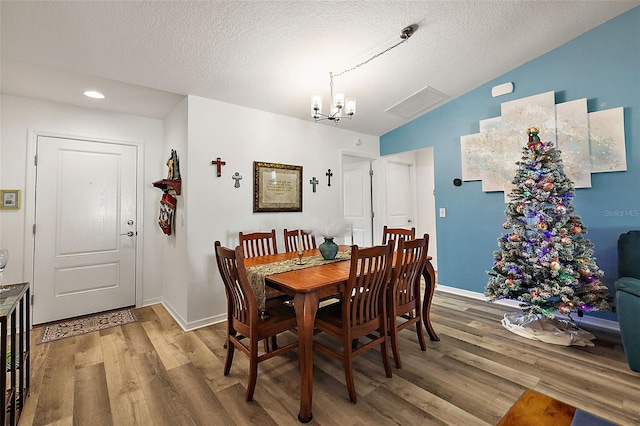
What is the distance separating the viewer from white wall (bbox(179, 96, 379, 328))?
291 centimetres

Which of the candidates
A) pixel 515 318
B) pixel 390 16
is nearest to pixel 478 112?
pixel 390 16

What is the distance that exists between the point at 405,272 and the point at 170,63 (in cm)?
267

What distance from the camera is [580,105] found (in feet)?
9.42

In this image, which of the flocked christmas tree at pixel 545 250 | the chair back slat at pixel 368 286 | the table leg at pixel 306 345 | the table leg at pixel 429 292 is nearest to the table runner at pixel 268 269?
the table leg at pixel 306 345

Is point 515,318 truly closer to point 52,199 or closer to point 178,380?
point 178,380

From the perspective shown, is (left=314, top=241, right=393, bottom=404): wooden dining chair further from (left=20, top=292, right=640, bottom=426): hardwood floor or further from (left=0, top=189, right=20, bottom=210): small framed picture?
(left=0, top=189, right=20, bottom=210): small framed picture

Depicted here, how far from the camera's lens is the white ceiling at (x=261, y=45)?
6.46 ft

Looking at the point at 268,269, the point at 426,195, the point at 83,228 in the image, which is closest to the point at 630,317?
the point at 268,269

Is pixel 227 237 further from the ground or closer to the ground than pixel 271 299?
further from the ground

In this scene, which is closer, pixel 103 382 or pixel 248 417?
pixel 248 417

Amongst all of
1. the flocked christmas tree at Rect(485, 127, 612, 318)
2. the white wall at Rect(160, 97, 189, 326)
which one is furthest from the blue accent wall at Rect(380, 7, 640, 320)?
the white wall at Rect(160, 97, 189, 326)

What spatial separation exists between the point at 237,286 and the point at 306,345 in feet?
1.93

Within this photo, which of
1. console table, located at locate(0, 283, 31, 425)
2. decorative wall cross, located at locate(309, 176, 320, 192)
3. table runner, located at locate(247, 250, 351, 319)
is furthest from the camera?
A: decorative wall cross, located at locate(309, 176, 320, 192)

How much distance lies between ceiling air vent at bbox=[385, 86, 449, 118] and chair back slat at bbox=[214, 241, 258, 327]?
3.04m
